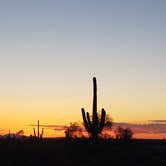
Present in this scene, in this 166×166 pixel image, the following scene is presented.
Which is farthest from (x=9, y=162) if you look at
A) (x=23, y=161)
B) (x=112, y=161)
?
(x=112, y=161)

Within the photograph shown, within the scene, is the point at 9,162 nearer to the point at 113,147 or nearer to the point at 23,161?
the point at 23,161

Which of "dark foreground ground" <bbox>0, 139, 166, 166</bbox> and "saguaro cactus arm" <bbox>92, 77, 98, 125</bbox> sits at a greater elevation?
"saguaro cactus arm" <bbox>92, 77, 98, 125</bbox>

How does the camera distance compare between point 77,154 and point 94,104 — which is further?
point 94,104

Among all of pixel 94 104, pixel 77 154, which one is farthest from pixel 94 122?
pixel 77 154

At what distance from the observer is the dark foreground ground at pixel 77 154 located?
94.4 feet

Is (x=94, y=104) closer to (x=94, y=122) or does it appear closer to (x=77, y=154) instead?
(x=94, y=122)

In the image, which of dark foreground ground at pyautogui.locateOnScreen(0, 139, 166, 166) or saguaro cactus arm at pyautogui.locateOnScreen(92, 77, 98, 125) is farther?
saguaro cactus arm at pyautogui.locateOnScreen(92, 77, 98, 125)

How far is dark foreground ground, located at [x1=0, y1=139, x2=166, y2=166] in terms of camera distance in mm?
28781

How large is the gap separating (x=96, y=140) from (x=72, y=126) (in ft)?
67.8

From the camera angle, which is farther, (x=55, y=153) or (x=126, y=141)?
(x=126, y=141)

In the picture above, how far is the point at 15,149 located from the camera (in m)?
30.2

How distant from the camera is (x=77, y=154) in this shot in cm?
3356

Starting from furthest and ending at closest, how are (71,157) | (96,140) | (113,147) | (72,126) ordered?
(72,126)
(96,140)
(113,147)
(71,157)

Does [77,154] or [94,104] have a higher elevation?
[94,104]
